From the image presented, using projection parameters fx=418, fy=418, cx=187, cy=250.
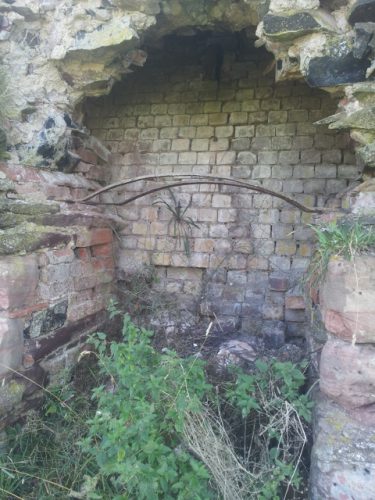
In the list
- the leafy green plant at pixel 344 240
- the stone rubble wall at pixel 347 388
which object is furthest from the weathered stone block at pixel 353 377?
the leafy green plant at pixel 344 240

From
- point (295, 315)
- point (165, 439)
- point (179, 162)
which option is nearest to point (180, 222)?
point (179, 162)

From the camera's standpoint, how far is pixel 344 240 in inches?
83.8

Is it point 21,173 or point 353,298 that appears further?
point 21,173

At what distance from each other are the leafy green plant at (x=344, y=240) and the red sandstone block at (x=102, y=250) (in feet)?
6.40

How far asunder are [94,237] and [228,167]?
4.48 ft

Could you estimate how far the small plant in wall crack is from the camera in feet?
12.7

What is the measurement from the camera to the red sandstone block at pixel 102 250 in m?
3.56

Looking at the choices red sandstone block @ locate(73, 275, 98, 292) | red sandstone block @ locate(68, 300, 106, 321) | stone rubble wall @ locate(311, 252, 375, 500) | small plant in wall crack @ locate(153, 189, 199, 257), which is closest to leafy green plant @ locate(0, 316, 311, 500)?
stone rubble wall @ locate(311, 252, 375, 500)

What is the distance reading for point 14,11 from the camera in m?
3.04

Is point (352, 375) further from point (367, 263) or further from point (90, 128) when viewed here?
point (90, 128)

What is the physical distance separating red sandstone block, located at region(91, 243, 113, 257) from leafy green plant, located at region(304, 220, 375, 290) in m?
1.95

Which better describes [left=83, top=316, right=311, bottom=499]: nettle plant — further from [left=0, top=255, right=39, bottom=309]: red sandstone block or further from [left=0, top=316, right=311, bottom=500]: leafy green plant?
[left=0, top=255, right=39, bottom=309]: red sandstone block

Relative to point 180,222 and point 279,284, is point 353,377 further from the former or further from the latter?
point 180,222

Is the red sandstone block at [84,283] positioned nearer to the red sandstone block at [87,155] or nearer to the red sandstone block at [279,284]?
the red sandstone block at [87,155]
